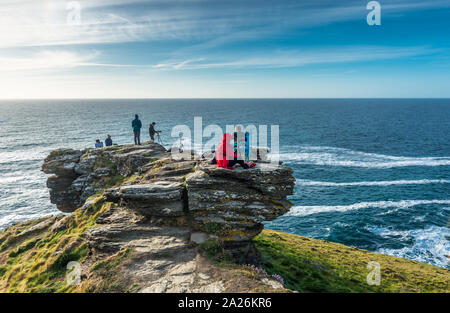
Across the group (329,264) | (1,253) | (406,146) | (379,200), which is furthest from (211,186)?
(406,146)

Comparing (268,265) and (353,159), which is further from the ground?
(353,159)

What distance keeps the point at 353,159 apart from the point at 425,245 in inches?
1525

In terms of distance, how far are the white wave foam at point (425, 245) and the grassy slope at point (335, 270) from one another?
525 cm

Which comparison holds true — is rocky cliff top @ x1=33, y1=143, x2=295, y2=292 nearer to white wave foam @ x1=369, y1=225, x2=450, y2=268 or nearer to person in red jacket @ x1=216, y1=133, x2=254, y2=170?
person in red jacket @ x1=216, y1=133, x2=254, y2=170

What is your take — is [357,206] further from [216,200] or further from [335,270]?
[216,200]

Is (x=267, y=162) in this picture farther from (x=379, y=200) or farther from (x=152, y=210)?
(x=379, y=200)

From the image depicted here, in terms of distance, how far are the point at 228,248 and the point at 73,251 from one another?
1029 centimetres

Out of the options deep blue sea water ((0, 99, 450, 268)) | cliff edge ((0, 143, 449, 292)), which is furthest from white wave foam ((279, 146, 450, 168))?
cliff edge ((0, 143, 449, 292))

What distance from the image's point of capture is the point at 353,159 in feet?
222

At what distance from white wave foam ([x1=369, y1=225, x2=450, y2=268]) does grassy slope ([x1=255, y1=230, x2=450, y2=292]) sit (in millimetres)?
5254

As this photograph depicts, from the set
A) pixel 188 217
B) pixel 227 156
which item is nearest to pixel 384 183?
pixel 227 156

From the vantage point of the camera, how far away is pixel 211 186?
51.6ft

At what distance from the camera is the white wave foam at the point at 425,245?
95.8 ft

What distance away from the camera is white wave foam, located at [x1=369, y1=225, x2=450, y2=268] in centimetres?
2919
